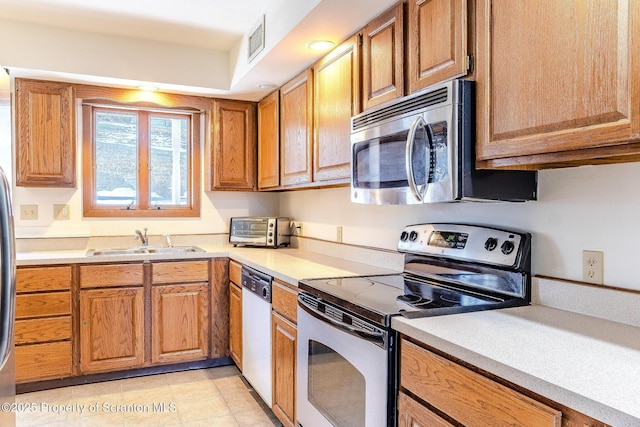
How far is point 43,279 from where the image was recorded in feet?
9.14

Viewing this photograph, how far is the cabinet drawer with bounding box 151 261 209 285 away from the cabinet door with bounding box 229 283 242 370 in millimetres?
222

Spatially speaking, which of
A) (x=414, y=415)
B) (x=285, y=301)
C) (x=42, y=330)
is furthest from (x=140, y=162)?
(x=414, y=415)

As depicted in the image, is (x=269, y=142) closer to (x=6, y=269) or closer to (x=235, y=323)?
(x=235, y=323)

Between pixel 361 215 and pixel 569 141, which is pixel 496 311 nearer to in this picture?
pixel 569 141

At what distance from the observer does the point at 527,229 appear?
1.64 m

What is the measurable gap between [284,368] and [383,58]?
4.95ft

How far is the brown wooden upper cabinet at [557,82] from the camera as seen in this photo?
1030 millimetres

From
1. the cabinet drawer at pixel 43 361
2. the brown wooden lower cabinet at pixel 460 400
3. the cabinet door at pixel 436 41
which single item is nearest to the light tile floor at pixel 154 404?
the cabinet drawer at pixel 43 361

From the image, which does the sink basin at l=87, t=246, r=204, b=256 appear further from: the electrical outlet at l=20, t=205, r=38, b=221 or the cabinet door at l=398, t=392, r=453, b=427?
the cabinet door at l=398, t=392, r=453, b=427

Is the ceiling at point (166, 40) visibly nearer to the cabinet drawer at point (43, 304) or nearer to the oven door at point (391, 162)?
the oven door at point (391, 162)

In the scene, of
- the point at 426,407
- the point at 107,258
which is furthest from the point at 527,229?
the point at 107,258

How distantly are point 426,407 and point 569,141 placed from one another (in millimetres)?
808

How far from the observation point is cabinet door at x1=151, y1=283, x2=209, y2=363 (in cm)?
307

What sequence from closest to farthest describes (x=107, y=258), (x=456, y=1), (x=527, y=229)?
(x=456, y=1) → (x=527, y=229) → (x=107, y=258)
